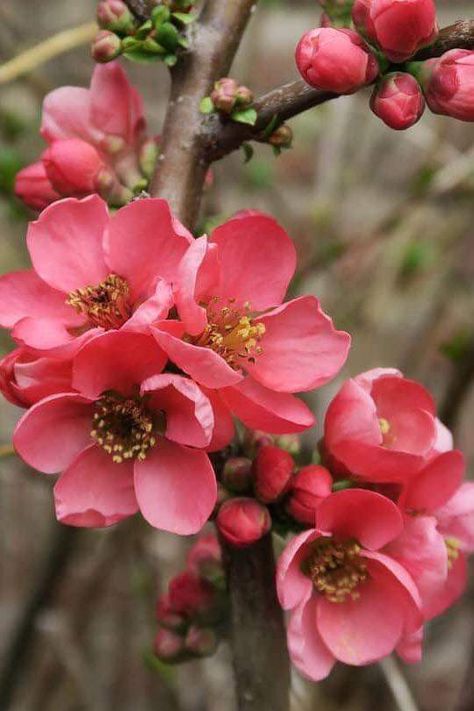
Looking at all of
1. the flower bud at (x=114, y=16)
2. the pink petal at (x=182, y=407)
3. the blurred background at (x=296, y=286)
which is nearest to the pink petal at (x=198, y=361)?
Result: the pink petal at (x=182, y=407)

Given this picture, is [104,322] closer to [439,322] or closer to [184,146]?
Answer: [184,146]

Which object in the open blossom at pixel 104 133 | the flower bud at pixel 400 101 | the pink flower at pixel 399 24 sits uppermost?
the pink flower at pixel 399 24

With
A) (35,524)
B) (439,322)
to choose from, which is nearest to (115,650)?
(35,524)

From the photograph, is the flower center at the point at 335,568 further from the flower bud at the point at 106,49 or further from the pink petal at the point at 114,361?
the flower bud at the point at 106,49

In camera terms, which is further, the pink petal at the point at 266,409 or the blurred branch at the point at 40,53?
the blurred branch at the point at 40,53

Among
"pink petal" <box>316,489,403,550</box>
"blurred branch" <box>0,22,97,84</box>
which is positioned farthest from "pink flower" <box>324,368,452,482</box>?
"blurred branch" <box>0,22,97,84</box>

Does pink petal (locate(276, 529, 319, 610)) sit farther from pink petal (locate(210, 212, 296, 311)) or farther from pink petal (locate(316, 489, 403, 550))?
pink petal (locate(210, 212, 296, 311))
